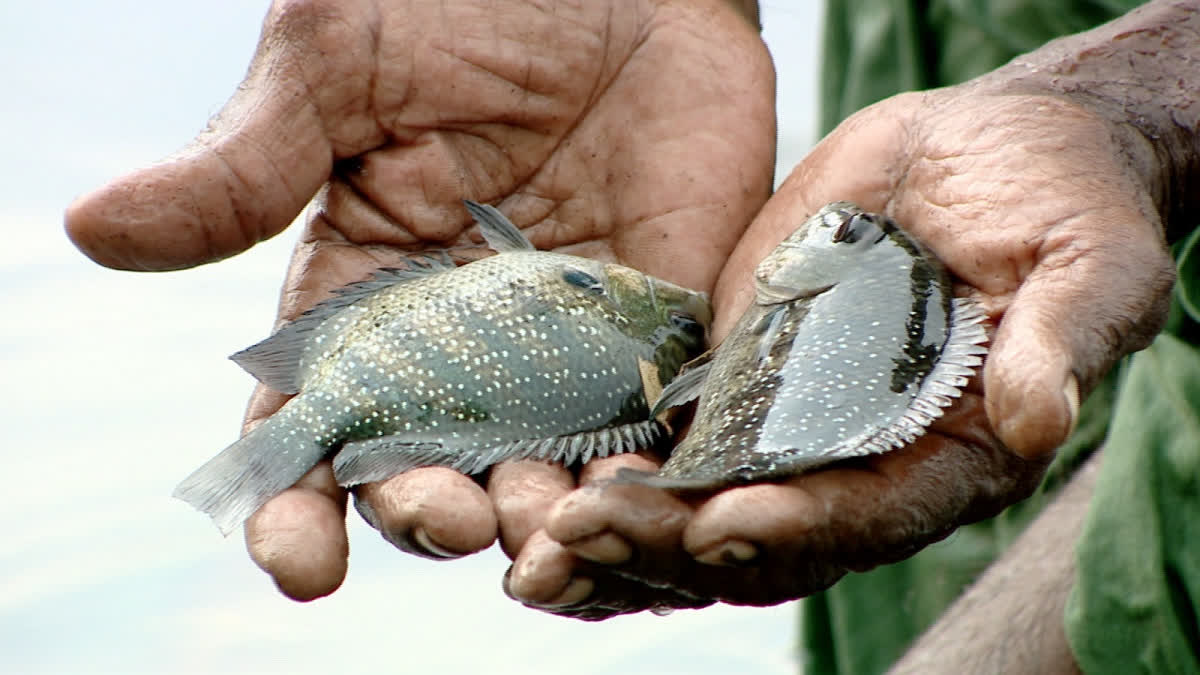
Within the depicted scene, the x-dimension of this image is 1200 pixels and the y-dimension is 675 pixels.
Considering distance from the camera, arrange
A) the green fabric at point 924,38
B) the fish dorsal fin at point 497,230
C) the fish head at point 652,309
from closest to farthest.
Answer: the fish head at point 652,309
the fish dorsal fin at point 497,230
the green fabric at point 924,38

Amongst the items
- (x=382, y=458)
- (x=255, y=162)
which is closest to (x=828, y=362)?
(x=382, y=458)

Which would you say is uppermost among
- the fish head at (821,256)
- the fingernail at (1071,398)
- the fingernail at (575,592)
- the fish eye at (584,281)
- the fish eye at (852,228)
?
the fingernail at (1071,398)

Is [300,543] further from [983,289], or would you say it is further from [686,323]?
[983,289]

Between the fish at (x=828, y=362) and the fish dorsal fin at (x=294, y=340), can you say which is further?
the fish dorsal fin at (x=294, y=340)

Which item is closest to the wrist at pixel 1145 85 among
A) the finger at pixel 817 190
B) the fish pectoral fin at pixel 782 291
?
the finger at pixel 817 190

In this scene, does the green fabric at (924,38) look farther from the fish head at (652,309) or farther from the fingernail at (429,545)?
the fingernail at (429,545)

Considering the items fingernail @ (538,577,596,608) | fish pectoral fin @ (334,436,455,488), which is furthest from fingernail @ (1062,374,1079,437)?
fish pectoral fin @ (334,436,455,488)

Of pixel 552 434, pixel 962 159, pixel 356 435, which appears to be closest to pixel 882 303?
pixel 962 159
